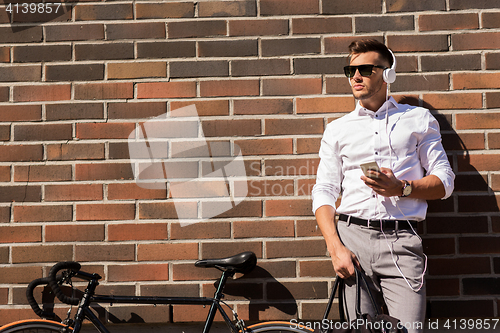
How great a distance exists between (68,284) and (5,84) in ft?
4.43

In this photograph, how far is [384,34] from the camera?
237cm

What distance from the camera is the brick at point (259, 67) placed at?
238 centimetres

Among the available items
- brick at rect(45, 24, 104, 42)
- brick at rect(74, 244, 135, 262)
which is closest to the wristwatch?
brick at rect(74, 244, 135, 262)

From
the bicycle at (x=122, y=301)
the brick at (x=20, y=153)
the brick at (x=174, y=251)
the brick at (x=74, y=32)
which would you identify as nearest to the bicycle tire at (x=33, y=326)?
the bicycle at (x=122, y=301)

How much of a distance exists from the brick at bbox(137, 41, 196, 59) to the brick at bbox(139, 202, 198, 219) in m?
0.95

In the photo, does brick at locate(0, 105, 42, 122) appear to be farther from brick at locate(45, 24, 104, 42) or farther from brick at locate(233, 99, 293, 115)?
brick at locate(233, 99, 293, 115)

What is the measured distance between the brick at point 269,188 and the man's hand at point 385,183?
66 centimetres

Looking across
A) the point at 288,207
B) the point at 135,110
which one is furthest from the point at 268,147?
the point at 135,110

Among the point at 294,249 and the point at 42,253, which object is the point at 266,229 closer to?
the point at 294,249

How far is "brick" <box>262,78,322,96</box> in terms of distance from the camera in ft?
7.80

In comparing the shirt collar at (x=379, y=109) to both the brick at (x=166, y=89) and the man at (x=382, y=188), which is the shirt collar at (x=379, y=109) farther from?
the brick at (x=166, y=89)

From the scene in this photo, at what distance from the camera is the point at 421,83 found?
7.72 feet

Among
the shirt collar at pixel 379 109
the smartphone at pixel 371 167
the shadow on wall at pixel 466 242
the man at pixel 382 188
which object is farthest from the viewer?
the shadow on wall at pixel 466 242

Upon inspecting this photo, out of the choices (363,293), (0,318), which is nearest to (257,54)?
(363,293)
